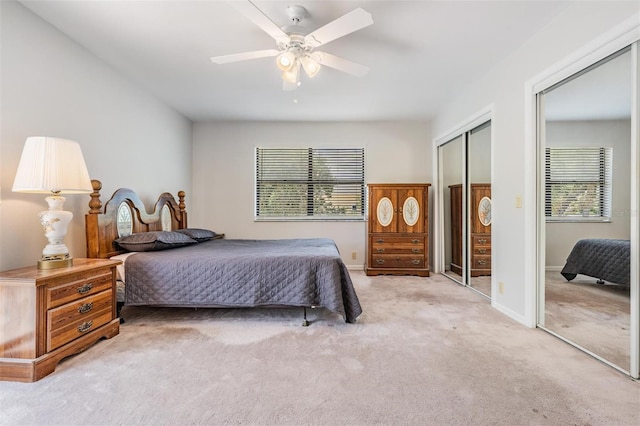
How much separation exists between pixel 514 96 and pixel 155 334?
146 inches

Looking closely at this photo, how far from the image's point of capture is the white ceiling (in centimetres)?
208

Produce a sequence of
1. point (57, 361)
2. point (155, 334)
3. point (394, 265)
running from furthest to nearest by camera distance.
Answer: point (394, 265)
point (155, 334)
point (57, 361)

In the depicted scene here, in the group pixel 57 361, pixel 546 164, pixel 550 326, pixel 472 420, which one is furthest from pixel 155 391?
pixel 546 164

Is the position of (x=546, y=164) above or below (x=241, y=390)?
above

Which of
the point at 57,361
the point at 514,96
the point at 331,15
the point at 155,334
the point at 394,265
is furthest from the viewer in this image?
the point at 394,265

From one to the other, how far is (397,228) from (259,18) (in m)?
3.33

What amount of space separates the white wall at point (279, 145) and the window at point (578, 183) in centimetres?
253

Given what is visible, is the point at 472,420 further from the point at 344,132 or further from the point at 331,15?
the point at 344,132

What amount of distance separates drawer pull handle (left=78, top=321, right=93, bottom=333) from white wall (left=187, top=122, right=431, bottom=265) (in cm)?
285

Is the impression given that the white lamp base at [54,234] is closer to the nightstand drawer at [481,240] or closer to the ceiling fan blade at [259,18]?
the ceiling fan blade at [259,18]

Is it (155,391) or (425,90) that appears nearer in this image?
(155,391)

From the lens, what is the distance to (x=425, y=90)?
358cm

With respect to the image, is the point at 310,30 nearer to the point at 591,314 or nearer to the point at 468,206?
the point at 468,206

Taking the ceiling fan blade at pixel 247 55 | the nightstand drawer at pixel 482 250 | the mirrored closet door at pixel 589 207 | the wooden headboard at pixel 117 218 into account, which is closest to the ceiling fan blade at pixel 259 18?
the ceiling fan blade at pixel 247 55
